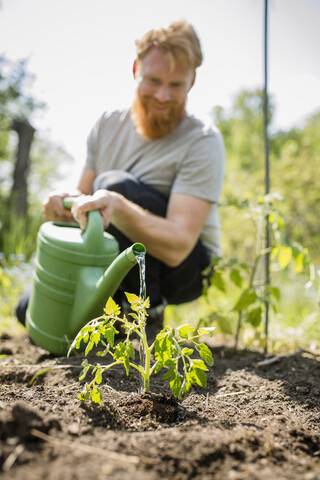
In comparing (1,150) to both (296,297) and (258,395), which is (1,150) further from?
(258,395)

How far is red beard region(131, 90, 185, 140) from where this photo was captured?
2.28 m

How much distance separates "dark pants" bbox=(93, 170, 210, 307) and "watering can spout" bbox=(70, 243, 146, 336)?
24.0 inches

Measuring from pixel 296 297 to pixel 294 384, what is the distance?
2.63 metres

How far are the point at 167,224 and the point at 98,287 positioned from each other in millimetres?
747

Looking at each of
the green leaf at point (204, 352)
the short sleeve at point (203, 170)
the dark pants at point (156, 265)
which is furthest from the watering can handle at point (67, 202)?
the green leaf at point (204, 352)

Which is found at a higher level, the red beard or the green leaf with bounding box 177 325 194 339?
the red beard

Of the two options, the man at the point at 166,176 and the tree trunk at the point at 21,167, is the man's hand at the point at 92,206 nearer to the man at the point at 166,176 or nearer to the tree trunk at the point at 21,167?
the man at the point at 166,176

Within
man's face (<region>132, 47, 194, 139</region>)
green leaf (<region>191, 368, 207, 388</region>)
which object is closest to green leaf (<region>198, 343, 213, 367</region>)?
green leaf (<region>191, 368, 207, 388</region>)

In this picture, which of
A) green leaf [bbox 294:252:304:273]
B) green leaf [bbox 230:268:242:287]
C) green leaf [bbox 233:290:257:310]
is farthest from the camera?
green leaf [bbox 230:268:242:287]

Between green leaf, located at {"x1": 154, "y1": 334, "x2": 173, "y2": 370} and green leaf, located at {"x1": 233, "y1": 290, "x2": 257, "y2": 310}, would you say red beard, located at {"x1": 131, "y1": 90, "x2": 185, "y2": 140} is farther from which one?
green leaf, located at {"x1": 154, "y1": 334, "x2": 173, "y2": 370}

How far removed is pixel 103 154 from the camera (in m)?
2.59

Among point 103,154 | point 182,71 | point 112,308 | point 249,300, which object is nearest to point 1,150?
point 103,154

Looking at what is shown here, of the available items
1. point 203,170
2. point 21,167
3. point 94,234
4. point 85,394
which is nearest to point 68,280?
point 94,234

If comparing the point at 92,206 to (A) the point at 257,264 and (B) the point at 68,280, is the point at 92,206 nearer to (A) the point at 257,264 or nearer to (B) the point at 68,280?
(B) the point at 68,280
